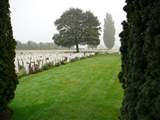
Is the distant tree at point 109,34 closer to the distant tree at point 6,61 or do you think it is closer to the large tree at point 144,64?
the distant tree at point 6,61

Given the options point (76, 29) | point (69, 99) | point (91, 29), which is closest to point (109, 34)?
point (91, 29)

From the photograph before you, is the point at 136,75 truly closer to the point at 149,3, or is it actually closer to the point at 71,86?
the point at 149,3

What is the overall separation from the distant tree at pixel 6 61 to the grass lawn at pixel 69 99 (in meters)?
0.79

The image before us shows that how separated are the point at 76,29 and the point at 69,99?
38.3 m

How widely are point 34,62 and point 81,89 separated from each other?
8564mm

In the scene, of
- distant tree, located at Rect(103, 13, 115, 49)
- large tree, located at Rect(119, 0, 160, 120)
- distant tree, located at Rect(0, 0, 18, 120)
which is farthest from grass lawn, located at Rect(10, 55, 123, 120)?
distant tree, located at Rect(103, 13, 115, 49)

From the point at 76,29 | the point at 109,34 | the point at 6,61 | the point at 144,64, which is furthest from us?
the point at 109,34

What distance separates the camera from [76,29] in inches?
1884

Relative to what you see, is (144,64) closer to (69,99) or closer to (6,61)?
(6,61)

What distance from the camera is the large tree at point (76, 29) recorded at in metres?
47.8

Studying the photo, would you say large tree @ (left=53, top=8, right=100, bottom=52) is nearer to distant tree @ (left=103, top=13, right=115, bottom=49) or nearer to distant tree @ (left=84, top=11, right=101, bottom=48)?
distant tree @ (left=84, top=11, right=101, bottom=48)

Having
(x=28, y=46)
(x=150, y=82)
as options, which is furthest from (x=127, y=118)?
(x=28, y=46)

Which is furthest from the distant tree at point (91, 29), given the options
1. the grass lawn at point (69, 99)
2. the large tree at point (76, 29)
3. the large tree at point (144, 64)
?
the large tree at point (144, 64)

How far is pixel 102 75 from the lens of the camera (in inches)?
610
